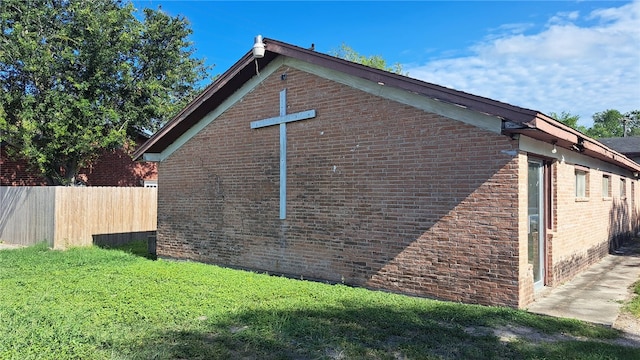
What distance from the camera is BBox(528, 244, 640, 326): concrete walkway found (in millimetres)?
6215

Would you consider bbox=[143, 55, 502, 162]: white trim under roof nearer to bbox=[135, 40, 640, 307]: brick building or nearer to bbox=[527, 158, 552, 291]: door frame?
bbox=[135, 40, 640, 307]: brick building

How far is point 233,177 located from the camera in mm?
9898

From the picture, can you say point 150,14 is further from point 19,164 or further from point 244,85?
point 244,85

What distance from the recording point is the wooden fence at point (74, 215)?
1384 centimetres

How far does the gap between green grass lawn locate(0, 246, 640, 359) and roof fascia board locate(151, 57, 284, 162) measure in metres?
3.99

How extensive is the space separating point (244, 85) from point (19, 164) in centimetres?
1429

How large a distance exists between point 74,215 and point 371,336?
12.4 m

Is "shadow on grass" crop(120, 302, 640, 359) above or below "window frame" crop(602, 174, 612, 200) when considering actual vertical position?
below

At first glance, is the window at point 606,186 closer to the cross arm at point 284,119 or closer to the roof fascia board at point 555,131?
the roof fascia board at point 555,131

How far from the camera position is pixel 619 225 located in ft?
45.2

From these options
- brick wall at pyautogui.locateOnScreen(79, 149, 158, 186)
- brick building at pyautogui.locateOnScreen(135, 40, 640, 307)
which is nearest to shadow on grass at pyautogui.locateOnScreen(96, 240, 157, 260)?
brick building at pyautogui.locateOnScreen(135, 40, 640, 307)

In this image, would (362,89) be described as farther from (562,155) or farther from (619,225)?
(619,225)

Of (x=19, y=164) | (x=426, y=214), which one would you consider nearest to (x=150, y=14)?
(x=19, y=164)

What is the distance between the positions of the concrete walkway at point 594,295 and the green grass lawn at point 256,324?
568 millimetres
